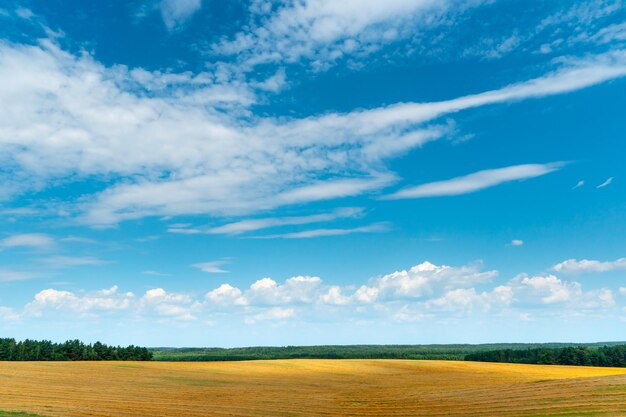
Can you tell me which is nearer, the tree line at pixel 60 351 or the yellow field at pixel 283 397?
the yellow field at pixel 283 397

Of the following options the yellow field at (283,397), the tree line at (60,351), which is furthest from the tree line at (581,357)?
the tree line at (60,351)

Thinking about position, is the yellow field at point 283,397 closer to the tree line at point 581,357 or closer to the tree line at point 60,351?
the tree line at point 60,351

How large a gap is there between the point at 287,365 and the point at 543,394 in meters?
69.8

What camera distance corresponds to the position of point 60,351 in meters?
122

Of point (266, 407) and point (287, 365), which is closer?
point (266, 407)

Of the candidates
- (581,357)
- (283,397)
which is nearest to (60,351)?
(283,397)

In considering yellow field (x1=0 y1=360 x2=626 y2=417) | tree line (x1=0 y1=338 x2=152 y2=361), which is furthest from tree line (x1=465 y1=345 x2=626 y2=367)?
tree line (x1=0 y1=338 x2=152 y2=361)

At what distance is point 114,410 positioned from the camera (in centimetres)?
3669

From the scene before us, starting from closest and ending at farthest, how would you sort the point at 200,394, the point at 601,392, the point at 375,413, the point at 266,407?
the point at 601,392 < the point at 375,413 < the point at 266,407 < the point at 200,394

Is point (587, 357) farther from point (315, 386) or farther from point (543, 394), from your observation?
point (543, 394)

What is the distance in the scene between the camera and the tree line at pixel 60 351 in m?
120

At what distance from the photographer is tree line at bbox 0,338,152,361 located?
4707 inches

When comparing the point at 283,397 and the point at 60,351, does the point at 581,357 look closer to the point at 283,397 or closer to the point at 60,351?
the point at 283,397

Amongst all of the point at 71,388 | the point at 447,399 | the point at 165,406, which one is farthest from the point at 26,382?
the point at 447,399
